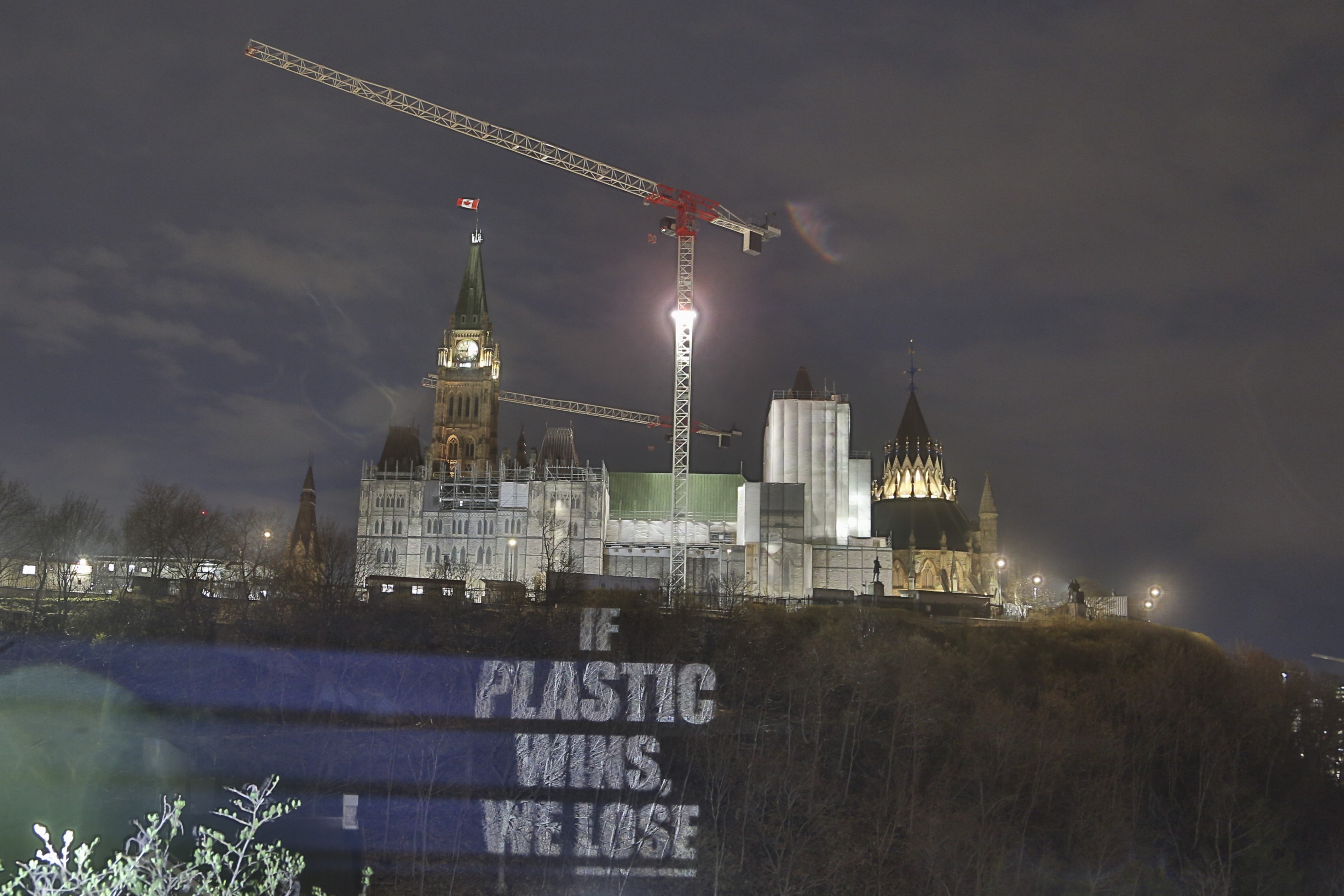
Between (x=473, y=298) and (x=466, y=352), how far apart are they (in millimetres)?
8664

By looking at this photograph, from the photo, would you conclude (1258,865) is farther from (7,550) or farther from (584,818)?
(7,550)

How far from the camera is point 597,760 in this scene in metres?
56.2

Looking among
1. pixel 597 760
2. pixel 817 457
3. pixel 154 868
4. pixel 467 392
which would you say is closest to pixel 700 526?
pixel 817 457

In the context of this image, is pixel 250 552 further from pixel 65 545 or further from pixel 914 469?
pixel 914 469

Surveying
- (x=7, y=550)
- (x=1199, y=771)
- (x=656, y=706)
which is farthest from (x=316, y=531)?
(x=1199, y=771)

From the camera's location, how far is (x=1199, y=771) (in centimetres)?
6431

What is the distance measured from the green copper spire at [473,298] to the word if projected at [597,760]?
74.9 meters

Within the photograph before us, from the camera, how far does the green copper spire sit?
445 feet

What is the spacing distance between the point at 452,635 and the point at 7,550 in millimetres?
36124

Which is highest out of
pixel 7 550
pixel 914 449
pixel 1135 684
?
pixel 914 449

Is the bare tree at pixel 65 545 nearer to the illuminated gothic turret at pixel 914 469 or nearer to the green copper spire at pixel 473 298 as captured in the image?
the green copper spire at pixel 473 298

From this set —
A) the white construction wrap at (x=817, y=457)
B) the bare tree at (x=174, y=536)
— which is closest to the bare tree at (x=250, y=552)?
the bare tree at (x=174, y=536)

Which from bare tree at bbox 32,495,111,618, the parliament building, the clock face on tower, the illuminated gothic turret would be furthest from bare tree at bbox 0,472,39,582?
the illuminated gothic turret

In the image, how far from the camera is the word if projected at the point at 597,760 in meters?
51.5
